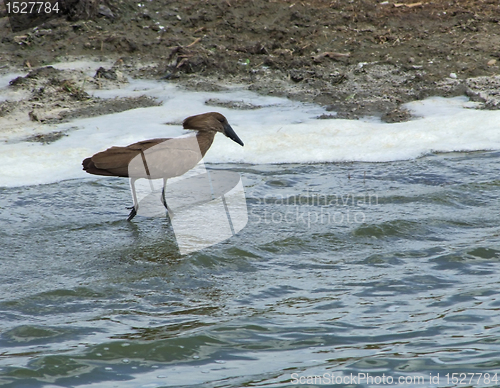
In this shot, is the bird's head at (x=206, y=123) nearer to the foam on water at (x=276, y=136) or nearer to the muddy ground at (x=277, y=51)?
the foam on water at (x=276, y=136)

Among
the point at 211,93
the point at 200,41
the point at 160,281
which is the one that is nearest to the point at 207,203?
the point at 160,281

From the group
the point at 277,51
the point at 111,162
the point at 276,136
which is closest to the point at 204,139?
the point at 111,162

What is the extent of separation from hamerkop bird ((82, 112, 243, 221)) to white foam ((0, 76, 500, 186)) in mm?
1455

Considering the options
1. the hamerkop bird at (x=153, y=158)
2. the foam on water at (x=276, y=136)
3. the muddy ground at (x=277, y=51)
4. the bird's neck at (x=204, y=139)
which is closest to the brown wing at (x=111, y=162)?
the hamerkop bird at (x=153, y=158)

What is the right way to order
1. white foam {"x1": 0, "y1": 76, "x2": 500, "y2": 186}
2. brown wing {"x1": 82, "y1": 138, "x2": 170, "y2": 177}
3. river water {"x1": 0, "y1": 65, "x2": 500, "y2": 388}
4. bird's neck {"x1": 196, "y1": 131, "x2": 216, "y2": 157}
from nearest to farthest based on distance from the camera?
river water {"x1": 0, "y1": 65, "x2": 500, "y2": 388}
brown wing {"x1": 82, "y1": 138, "x2": 170, "y2": 177}
bird's neck {"x1": 196, "y1": 131, "x2": 216, "y2": 157}
white foam {"x1": 0, "y1": 76, "x2": 500, "y2": 186}

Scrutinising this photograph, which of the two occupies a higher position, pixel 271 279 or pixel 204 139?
pixel 204 139

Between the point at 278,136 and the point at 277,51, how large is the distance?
8.63 ft

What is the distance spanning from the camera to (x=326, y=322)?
4172 millimetres

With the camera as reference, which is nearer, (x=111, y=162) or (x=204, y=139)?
(x=111, y=162)

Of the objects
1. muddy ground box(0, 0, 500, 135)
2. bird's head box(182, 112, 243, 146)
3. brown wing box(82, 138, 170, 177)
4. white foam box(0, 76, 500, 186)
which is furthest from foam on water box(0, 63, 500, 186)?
brown wing box(82, 138, 170, 177)

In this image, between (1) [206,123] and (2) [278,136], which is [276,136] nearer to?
(2) [278,136]

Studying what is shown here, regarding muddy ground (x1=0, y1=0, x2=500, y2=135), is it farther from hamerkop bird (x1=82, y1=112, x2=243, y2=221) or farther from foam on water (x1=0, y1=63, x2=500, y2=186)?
hamerkop bird (x1=82, y1=112, x2=243, y2=221)

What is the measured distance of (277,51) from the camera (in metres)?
10.4

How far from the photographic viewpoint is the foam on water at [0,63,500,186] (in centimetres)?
767
